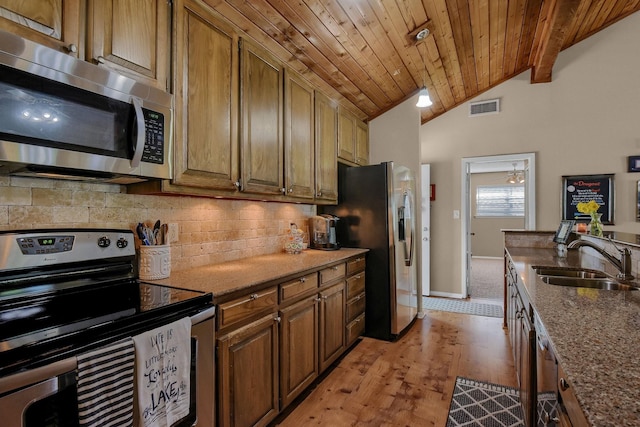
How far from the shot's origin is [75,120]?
4.14 feet

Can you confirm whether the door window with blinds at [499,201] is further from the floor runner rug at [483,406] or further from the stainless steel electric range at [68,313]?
the stainless steel electric range at [68,313]

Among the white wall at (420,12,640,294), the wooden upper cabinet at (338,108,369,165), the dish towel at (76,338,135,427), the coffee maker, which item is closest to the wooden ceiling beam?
the white wall at (420,12,640,294)

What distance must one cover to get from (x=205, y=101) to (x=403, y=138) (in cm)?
272

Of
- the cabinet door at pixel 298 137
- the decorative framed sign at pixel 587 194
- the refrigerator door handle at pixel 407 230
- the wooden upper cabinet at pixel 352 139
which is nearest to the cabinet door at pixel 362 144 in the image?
the wooden upper cabinet at pixel 352 139

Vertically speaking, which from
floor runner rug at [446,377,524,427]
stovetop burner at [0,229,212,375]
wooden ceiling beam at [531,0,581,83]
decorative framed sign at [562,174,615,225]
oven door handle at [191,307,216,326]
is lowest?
floor runner rug at [446,377,524,427]

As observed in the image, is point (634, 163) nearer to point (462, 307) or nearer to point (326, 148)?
point (462, 307)

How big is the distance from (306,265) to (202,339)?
37.6 inches

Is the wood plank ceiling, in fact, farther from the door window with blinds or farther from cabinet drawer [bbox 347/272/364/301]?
the door window with blinds

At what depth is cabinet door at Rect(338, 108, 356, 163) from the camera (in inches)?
135

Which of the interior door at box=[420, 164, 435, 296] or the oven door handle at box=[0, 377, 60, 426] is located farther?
the interior door at box=[420, 164, 435, 296]

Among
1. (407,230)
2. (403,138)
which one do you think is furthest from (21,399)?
(403,138)

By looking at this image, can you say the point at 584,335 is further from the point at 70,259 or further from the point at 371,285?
the point at 371,285

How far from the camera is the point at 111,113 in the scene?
54.0 inches

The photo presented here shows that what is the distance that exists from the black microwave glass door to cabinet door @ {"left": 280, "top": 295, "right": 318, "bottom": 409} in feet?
4.12
